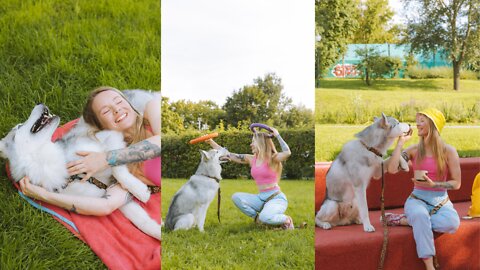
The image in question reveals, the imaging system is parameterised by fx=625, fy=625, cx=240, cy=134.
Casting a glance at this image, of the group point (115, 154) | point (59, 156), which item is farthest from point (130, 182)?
point (59, 156)

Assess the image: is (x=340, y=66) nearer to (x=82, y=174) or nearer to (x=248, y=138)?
(x=248, y=138)

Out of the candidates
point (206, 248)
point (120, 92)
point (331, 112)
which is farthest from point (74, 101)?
point (331, 112)

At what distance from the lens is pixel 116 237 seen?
4.27m

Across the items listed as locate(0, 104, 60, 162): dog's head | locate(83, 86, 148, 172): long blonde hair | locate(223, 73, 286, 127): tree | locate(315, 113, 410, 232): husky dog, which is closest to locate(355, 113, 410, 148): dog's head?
locate(315, 113, 410, 232): husky dog

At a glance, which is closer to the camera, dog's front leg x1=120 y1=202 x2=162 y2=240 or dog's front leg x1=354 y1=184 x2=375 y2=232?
dog's front leg x1=120 y1=202 x2=162 y2=240

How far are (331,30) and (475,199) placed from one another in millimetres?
1719

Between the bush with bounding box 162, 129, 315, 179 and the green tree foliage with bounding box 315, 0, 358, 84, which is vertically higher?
the green tree foliage with bounding box 315, 0, 358, 84

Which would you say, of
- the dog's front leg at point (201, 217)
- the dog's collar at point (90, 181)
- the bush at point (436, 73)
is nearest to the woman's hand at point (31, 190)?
the dog's collar at point (90, 181)

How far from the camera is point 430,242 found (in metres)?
4.50

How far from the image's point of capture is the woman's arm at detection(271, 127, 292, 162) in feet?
15.1

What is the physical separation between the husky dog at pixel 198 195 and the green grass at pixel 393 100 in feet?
2.82

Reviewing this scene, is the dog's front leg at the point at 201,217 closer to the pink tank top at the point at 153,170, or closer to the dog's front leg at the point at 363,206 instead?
the pink tank top at the point at 153,170

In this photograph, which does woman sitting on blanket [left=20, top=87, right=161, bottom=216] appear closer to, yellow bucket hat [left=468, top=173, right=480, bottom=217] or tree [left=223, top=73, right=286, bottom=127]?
tree [left=223, top=73, right=286, bottom=127]

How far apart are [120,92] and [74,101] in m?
0.32
